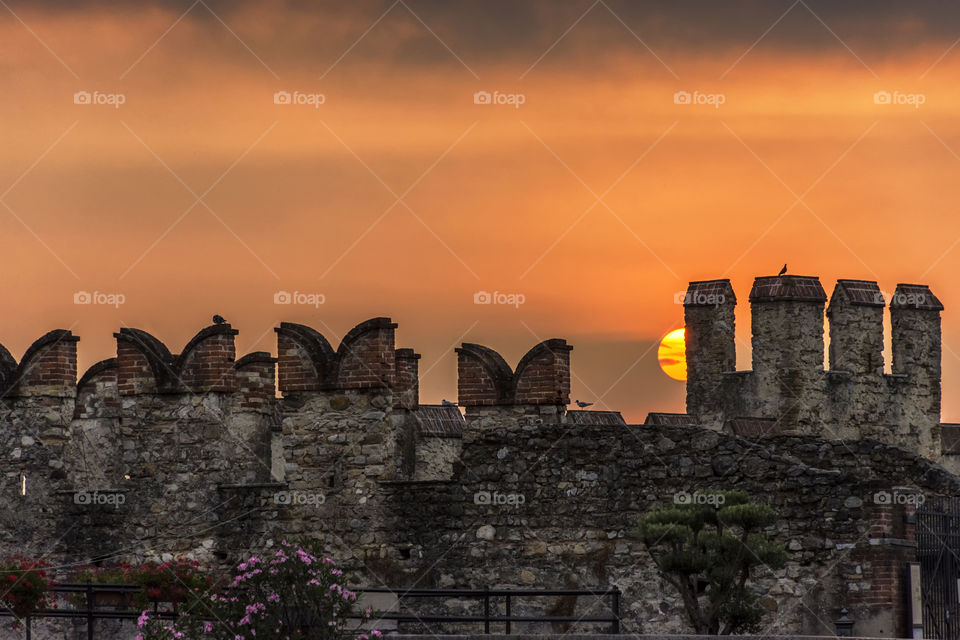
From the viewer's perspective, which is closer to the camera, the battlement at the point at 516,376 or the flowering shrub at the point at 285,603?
the flowering shrub at the point at 285,603

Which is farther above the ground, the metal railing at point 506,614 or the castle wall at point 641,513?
the castle wall at point 641,513

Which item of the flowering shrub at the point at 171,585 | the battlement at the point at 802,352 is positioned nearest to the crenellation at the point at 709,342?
the battlement at the point at 802,352

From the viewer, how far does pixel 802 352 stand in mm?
31703

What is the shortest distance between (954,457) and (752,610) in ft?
51.1

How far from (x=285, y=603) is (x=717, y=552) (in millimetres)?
4377

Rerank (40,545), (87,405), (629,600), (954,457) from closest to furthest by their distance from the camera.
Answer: (629,600) < (40,545) < (87,405) < (954,457)

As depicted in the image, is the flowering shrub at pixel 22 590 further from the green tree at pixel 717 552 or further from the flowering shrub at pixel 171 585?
the green tree at pixel 717 552

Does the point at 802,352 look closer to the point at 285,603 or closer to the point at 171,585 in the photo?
the point at 171,585

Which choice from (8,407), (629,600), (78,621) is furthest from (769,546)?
(8,407)

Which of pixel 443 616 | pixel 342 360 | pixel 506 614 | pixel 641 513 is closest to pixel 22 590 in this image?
pixel 443 616

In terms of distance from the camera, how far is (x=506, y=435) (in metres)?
19.7

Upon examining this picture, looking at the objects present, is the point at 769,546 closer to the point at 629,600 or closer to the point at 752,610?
the point at 752,610

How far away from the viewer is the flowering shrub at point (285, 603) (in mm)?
15703

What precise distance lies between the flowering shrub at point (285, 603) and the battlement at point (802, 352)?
15613mm
